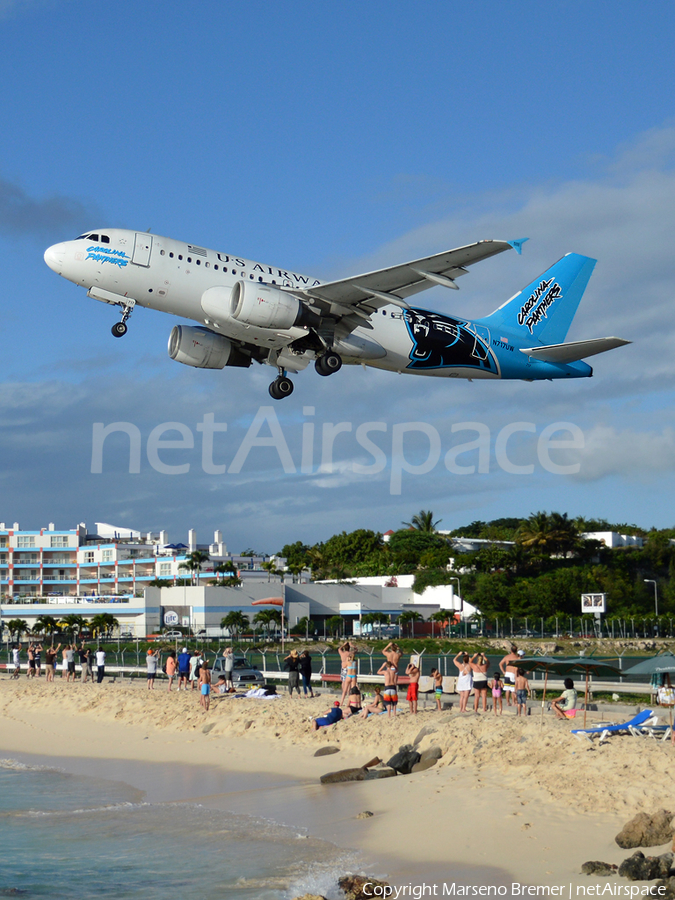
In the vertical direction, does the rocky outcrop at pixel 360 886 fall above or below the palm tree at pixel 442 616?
below

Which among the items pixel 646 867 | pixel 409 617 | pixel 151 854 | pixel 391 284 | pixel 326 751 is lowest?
pixel 151 854

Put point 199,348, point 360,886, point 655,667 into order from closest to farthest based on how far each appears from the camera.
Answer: point 360,886 < point 655,667 < point 199,348

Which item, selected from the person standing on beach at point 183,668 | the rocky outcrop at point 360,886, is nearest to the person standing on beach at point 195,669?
the person standing on beach at point 183,668

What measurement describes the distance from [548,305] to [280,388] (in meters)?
12.1

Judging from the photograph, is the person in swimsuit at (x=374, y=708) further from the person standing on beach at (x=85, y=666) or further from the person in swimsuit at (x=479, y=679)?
the person standing on beach at (x=85, y=666)

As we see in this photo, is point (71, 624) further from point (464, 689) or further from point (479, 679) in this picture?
point (479, 679)

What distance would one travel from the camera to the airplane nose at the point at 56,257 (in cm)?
2603

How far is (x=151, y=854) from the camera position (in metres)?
17.7

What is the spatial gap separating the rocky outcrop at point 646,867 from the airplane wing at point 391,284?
14.3 m

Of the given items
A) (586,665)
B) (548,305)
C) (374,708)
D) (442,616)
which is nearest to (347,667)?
(374,708)

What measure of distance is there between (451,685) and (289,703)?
5.25 metres

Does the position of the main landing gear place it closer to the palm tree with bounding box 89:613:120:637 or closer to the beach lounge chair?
the beach lounge chair

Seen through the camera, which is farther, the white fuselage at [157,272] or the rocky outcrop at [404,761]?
the white fuselage at [157,272]

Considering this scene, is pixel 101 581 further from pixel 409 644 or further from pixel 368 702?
pixel 368 702
